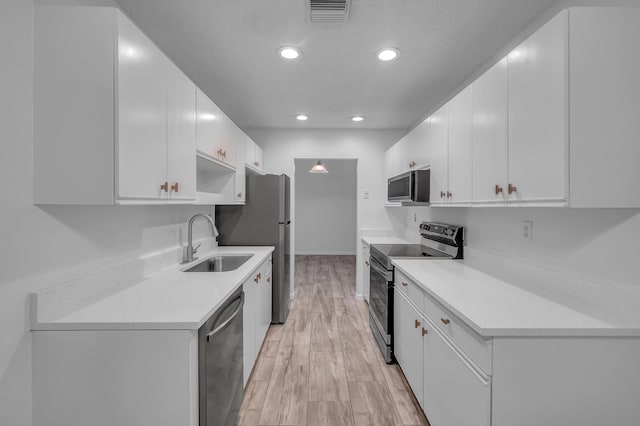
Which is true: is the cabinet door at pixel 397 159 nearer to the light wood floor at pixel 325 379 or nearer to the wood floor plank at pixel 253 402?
the light wood floor at pixel 325 379

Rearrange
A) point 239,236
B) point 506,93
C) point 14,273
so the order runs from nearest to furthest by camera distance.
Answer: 1. point 14,273
2. point 506,93
3. point 239,236

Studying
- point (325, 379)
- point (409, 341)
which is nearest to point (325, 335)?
point (325, 379)

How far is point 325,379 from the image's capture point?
7.61ft

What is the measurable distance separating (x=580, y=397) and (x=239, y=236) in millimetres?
2926

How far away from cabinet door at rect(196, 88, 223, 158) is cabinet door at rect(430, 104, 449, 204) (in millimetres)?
1727

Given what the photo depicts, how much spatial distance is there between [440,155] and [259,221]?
198cm

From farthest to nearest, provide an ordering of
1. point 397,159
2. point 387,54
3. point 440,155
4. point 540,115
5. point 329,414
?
point 397,159 < point 440,155 < point 387,54 < point 329,414 < point 540,115

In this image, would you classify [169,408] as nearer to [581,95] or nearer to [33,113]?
[33,113]

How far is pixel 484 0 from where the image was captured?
1.62 metres

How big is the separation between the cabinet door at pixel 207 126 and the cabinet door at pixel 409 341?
70.3 inches

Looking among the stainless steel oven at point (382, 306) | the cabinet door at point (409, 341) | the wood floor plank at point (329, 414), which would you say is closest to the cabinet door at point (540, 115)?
the cabinet door at point (409, 341)

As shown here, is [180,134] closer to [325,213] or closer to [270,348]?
[270,348]

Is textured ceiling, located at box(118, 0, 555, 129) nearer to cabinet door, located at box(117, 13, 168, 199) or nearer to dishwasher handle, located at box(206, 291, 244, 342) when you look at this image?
cabinet door, located at box(117, 13, 168, 199)

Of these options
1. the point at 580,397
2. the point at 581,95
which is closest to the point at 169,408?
the point at 580,397
